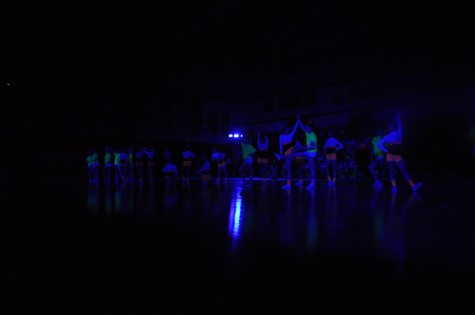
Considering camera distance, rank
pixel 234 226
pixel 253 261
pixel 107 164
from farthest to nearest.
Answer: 1. pixel 107 164
2. pixel 234 226
3. pixel 253 261

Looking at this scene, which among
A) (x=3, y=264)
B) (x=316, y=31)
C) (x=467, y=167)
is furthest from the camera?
(x=467, y=167)

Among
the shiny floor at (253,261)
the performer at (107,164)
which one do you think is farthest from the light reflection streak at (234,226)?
the performer at (107,164)

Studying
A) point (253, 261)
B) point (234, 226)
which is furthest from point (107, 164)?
point (253, 261)

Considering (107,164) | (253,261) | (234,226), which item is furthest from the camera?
(107,164)

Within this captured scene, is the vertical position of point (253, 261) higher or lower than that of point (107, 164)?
lower

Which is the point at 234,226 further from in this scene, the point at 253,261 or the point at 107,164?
the point at 107,164

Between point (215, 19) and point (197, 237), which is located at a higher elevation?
point (215, 19)

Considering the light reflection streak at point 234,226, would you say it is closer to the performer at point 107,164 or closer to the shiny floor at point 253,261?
the shiny floor at point 253,261

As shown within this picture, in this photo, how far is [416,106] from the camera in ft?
56.9

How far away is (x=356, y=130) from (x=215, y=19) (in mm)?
10258

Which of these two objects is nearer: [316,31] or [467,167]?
[316,31]

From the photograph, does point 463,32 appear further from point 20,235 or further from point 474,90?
point 20,235

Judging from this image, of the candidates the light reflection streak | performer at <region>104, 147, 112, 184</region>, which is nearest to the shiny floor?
the light reflection streak

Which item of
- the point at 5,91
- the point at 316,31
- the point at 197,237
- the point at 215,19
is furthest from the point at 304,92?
the point at 197,237
